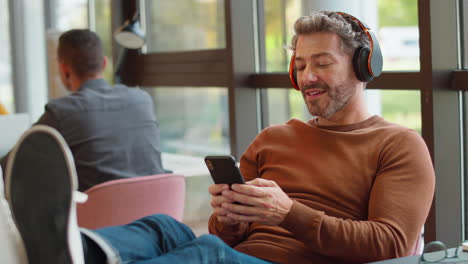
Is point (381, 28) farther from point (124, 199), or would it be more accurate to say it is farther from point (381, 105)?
point (124, 199)

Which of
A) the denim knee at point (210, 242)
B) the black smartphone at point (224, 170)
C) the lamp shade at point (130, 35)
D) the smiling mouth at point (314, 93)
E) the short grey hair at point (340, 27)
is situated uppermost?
the lamp shade at point (130, 35)

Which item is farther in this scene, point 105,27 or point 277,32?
point 105,27

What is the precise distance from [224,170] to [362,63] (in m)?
0.55

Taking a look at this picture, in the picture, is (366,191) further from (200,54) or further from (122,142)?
(200,54)

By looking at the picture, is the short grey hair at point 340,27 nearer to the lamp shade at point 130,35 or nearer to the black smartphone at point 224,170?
the black smartphone at point 224,170

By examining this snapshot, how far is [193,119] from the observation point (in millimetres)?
4809

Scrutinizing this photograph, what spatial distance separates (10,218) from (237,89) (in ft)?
7.78

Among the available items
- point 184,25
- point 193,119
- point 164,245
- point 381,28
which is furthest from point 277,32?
point 164,245

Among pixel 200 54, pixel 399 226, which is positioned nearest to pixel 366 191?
pixel 399 226

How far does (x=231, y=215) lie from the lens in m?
1.84

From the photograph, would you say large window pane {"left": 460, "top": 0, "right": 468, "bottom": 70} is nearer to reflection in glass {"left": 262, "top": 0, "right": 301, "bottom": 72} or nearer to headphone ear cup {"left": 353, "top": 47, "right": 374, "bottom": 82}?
headphone ear cup {"left": 353, "top": 47, "right": 374, "bottom": 82}

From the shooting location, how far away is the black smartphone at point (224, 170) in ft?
5.80

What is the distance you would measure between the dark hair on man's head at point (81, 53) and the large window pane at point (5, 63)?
4377 millimetres

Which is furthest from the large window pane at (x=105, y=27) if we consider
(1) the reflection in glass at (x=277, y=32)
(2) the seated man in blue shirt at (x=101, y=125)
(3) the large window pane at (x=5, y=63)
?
(2) the seated man in blue shirt at (x=101, y=125)
